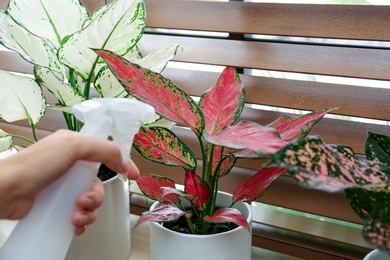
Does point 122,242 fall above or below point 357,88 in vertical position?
below

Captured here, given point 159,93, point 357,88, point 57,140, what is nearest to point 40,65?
point 159,93

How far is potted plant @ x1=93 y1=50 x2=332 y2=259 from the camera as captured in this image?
28.4 inches

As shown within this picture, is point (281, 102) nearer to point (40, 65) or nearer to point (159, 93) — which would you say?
point (159, 93)

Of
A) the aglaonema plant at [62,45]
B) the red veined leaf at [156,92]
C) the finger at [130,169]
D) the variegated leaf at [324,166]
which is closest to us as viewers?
the variegated leaf at [324,166]

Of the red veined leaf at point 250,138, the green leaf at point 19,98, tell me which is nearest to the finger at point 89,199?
the red veined leaf at point 250,138

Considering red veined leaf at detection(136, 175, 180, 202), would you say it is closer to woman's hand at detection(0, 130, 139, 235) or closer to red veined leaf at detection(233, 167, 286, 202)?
red veined leaf at detection(233, 167, 286, 202)

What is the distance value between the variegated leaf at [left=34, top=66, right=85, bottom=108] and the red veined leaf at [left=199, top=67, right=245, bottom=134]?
0.21 metres

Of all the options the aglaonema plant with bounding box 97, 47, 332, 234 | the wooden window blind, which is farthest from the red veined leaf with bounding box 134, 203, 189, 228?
the wooden window blind

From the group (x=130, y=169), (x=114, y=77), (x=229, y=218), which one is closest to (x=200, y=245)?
(x=229, y=218)

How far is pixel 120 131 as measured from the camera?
23.2 inches

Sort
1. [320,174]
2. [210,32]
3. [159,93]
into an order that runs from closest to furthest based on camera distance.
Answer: [320,174]
[159,93]
[210,32]

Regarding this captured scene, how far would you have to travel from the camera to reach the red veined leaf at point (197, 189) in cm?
77

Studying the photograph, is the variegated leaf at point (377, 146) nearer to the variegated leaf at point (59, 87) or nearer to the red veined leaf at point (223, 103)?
the red veined leaf at point (223, 103)

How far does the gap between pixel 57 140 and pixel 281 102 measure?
1.57ft
